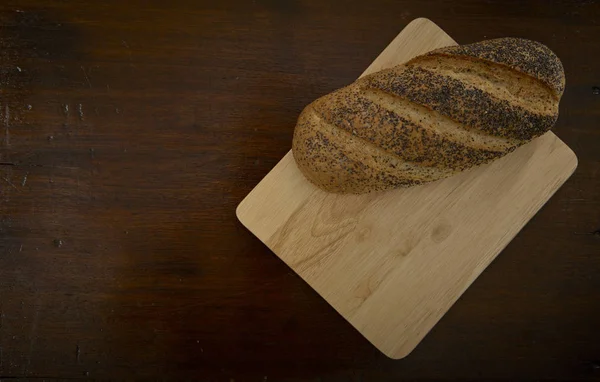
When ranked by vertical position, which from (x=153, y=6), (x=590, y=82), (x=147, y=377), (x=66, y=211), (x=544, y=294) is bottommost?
(x=147, y=377)

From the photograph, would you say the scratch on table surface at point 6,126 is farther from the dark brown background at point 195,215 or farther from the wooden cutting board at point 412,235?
the wooden cutting board at point 412,235

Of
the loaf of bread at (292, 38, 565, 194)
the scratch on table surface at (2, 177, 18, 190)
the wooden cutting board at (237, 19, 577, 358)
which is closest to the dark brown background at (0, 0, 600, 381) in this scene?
the scratch on table surface at (2, 177, 18, 190)

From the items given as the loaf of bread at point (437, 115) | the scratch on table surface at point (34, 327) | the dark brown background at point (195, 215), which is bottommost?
the scratch on table surface at point (34, 327)

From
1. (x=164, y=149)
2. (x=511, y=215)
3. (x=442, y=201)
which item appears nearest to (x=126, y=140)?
(x=164, y=149)

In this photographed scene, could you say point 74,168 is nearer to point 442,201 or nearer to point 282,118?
point 282,118

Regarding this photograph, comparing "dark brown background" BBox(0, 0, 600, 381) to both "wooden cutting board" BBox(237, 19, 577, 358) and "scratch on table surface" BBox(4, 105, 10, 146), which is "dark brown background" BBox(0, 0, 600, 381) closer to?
"scratch on table surface" BBox(4, 105, 10, 146)

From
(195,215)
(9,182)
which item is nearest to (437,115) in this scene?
(195,215)

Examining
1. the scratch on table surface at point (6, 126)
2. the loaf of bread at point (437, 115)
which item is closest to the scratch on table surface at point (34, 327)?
the scratch on table surface at point (6, 126)

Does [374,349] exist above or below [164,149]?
below
